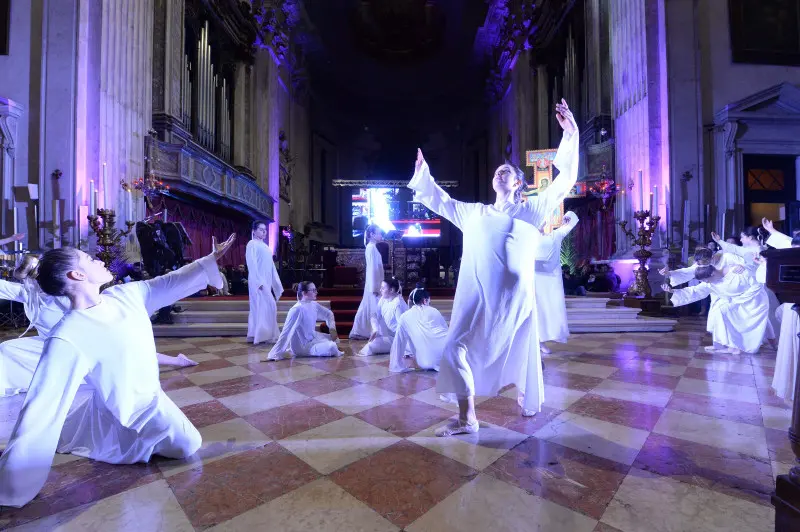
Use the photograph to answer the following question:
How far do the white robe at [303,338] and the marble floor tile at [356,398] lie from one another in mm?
1344

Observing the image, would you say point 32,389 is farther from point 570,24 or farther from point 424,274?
point 570,24

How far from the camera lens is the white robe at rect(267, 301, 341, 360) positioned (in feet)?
14.2

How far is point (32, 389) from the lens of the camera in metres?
1.47

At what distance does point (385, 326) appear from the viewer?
4.58 metres

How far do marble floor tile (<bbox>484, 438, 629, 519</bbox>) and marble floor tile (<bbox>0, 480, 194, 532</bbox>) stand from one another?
1.24 meters

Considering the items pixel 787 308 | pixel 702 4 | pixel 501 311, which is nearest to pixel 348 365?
pixel 501 311

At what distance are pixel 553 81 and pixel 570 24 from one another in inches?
76.9

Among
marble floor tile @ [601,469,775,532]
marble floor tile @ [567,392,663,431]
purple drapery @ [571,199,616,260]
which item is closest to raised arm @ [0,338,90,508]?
marble floor tile @ [601,469,775,532]

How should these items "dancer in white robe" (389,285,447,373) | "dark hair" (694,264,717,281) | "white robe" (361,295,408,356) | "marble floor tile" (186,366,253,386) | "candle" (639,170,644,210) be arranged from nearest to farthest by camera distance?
1. "marble floor tile" (186,366,253,386)
2. "dancer in white robe" (389,285,447,373)
3. "white robe" (361,295,408,356)
4. "dark hair" (694,264,717,281)
5. "candle" (639,170,644,210)

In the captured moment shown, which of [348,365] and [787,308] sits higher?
[787,308]

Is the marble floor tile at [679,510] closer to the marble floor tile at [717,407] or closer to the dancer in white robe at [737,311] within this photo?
the marble floor tile at [717,407]

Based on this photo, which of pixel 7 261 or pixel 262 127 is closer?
pixel 7 261

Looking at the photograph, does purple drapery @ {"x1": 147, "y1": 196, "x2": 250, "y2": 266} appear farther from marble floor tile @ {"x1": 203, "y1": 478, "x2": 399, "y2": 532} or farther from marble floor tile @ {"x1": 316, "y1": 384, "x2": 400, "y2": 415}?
marble floor tile @ {"x1": 203, "y1": 478, "x2": 399, "y2": 532}

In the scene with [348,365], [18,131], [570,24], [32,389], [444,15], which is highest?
[444,15]
